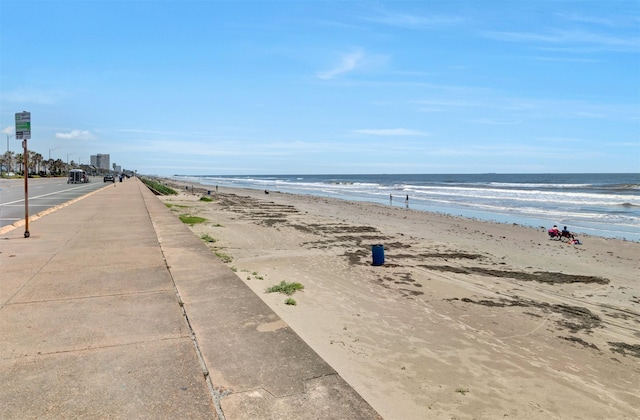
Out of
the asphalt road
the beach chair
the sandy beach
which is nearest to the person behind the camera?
the sandy beach

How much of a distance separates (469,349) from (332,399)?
338 centimetres

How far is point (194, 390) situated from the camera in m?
2.92

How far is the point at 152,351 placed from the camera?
358 centimetres

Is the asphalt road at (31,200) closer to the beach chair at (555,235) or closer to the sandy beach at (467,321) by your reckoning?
the sandy beach at (467,321)

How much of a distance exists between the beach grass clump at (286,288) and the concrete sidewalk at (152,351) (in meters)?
1.46

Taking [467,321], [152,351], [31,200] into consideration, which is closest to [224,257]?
[467,321]

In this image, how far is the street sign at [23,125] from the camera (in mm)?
9938

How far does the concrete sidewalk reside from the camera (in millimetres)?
2756

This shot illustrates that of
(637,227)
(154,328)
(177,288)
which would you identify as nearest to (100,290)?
(177,288)

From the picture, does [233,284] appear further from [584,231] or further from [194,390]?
[584,231]

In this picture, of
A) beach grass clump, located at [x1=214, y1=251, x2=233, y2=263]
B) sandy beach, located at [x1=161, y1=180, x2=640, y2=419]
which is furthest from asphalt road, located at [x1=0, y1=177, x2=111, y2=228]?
sandy beach, located at [x1=161, y1=180, x2=640, y2=419]

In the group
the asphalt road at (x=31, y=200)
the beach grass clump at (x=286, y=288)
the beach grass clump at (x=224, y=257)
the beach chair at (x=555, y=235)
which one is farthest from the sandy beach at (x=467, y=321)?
the asphalt road at (x=31, y=200)

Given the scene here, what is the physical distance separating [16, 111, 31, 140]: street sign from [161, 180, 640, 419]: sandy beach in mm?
5321

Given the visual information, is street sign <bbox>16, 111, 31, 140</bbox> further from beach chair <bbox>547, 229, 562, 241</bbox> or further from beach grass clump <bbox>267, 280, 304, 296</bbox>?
beach chair <bbox>547, 229, 562, 241</bbox>
